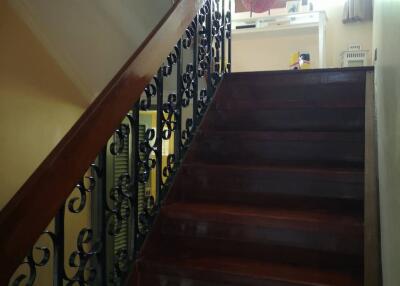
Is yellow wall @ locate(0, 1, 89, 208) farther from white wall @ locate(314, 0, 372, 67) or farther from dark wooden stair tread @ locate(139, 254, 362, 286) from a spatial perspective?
white wall @ locate(314, 0, 372, 67)

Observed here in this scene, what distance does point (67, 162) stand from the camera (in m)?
1.00

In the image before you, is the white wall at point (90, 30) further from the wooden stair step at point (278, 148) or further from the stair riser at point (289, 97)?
the wooden stair step at point (278, 148)

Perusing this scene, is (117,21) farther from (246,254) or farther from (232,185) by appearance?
(246,254)

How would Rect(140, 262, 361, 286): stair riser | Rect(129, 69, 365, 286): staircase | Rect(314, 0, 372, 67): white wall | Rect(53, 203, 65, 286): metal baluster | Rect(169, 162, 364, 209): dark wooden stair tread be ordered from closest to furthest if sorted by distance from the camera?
Rect(53, 203, 65, 286): metal baluster < Rect(140, 262, 361, 286): stair riser < Rect(129, 69, 365, 286): staircase < Rect(169, 162, 364, 209): dark wooden stair tread < Rect(314, 0, 372, 67): white wall

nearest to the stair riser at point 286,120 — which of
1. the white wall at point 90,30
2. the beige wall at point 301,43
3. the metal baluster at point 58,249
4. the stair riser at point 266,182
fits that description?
the stair riser at point 266,182

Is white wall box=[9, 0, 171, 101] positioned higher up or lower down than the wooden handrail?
higher up

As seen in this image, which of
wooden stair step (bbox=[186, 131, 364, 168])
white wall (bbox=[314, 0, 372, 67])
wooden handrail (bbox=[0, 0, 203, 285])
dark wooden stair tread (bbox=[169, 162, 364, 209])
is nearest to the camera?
wooden handrail (bbox=[0, 0, 203, 285])

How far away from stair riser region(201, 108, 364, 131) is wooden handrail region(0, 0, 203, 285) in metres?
0.85

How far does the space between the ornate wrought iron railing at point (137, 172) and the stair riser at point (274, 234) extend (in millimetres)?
166

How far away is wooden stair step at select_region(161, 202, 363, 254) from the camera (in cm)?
143

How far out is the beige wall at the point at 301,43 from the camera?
4.45 m

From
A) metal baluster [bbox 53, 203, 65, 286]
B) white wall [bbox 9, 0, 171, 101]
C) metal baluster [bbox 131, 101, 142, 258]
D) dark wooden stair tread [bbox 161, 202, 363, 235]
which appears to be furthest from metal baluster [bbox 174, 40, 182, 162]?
white wall [bbox 9, 0, 171, 101]

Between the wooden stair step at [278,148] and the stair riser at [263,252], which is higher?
the wooden stair step at [278,148]

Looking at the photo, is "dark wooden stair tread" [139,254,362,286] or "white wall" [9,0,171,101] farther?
"white wall" [9,0,171,101]
